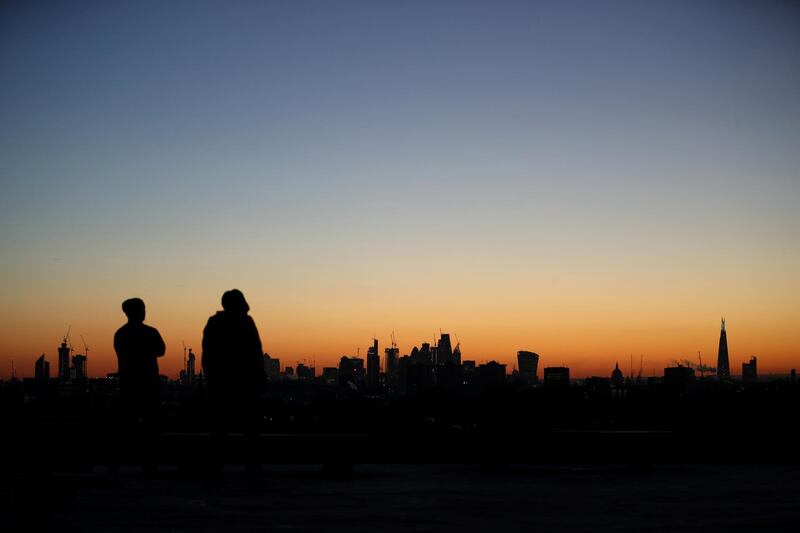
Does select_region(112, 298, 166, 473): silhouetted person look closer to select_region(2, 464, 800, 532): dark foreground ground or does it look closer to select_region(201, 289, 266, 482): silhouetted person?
select_region(2, 464, 800, 532): dark foreground ground

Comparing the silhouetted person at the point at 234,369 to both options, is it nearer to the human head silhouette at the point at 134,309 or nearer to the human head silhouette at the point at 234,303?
the human head silhouette at the point at 234,303

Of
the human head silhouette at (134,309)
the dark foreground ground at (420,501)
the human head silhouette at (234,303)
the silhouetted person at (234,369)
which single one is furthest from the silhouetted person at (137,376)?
the human head silhouette at (234,303)

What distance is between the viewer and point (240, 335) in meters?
11.9

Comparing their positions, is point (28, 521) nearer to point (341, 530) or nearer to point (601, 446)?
point (341, 530)

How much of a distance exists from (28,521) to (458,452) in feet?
27.2

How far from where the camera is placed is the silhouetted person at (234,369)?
467 inches

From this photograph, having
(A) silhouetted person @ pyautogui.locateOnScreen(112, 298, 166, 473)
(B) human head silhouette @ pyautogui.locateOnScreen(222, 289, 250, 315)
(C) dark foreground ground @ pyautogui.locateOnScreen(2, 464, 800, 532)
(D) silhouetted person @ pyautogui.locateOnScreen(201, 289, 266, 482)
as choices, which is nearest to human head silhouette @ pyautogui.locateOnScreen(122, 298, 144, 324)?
(A) silhouetted person @ pyautogui.locateOnScreen(112, 298, 166, 473)

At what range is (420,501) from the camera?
949 centimetres

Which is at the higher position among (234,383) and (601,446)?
(234,383)

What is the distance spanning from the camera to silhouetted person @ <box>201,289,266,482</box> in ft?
38.9

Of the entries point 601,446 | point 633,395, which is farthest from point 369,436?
point 633,395

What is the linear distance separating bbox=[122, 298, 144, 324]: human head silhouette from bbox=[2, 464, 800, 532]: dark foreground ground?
1980 mm

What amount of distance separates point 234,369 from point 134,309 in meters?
1.79

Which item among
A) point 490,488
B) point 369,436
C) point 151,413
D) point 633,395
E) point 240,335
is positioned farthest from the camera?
point 633,395
